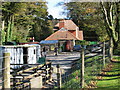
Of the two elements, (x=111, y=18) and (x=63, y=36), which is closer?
(x=111, y=18)

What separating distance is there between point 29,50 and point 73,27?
1421 cm

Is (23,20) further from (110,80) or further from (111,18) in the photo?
(110,80)

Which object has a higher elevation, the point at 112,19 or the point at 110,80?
the point at 112,19

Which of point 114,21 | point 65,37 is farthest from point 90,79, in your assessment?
point 65,37

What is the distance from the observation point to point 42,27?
91.1ft

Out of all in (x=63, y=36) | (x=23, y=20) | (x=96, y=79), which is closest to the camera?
(x=96, y=79)

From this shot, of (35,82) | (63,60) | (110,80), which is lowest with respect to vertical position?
(63,60)

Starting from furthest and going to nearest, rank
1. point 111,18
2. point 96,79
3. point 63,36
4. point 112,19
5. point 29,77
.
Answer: point 63,36 → point 112,19 → point 111,18 → point 96,79 → point 29,77

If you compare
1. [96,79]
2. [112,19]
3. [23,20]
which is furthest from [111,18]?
[23,20]

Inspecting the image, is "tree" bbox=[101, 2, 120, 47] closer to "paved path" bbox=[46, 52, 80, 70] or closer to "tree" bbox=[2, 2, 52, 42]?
"paved path" bbox=[46, 52, 80, 70]

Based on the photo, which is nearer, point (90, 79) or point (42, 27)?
point (90, 79)

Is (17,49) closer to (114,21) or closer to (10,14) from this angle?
(114,21)

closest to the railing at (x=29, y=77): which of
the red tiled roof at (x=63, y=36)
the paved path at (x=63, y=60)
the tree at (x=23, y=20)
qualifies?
the paved path at (x=63, y=60)

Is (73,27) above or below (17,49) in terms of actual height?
above
